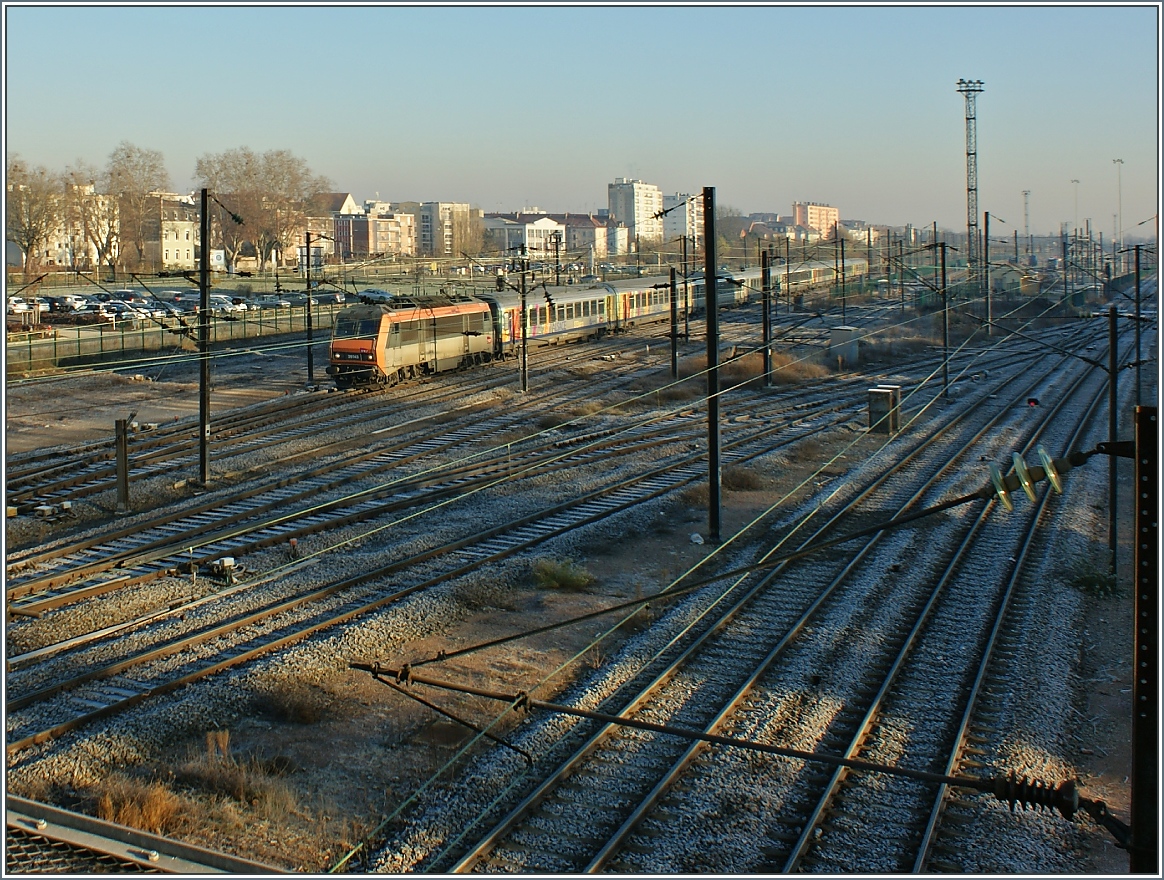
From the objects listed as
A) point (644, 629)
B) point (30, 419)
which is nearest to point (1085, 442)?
point (644, 629)

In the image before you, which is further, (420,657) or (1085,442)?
(1085,442)

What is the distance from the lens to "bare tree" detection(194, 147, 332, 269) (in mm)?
92188

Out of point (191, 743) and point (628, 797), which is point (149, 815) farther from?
point (628, 797)

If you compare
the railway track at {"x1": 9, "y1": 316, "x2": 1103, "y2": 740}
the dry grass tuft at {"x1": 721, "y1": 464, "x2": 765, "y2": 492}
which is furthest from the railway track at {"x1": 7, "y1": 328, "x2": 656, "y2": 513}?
the dry grass tuft at {"x1": 721, "y1": 464, "x2": 765, "y2": 492}

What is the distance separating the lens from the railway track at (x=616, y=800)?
25.9ft

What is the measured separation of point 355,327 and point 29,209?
4423 centimetres

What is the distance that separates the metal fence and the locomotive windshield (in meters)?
3.11

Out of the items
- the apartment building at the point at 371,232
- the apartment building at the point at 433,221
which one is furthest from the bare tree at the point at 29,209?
the apartment building at the point at 433,221

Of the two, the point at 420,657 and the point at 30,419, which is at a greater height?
the point at 30,419

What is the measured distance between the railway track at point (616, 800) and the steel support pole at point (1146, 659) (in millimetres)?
3241

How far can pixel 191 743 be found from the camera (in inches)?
390

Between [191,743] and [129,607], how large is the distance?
4.12 metres

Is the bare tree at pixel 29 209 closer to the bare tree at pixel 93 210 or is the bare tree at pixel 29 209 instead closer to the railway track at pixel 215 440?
the bare tree at pixel 93 210

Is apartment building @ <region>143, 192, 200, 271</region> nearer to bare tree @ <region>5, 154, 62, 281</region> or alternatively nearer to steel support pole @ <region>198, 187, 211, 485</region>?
bare tree @ <region>5, 154, 62, 281</region>
